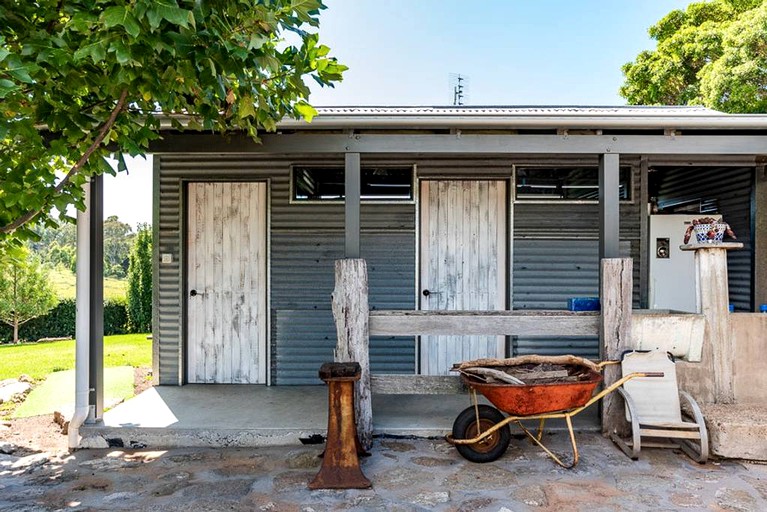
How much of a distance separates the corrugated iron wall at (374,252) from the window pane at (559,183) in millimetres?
97

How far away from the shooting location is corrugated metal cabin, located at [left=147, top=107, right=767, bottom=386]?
4.86 meters

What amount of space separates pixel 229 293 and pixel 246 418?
156 cm

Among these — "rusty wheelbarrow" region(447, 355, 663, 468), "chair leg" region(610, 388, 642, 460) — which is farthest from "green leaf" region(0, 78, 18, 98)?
"chair leg" region(610, 388, 642, 460)

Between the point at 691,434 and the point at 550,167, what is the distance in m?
2.80

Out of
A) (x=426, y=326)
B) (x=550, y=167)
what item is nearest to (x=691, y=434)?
(x=426, y=326)

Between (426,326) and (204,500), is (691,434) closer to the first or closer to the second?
(426,326)

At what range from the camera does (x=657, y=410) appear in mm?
3332

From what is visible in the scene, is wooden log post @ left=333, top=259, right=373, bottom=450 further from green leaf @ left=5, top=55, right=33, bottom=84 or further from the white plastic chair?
green leaf @ left=5, top=55, right=33, bottom=84

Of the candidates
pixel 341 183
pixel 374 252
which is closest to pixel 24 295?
pixel 341 183

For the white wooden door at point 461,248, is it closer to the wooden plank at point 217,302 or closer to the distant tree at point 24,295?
the wooden plank at point 217,302

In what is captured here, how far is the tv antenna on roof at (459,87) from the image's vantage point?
1280cm

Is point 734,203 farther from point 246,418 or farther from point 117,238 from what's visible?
point 117,238

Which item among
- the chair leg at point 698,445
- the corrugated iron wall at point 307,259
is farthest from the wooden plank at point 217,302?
the chair leg at point 698,445

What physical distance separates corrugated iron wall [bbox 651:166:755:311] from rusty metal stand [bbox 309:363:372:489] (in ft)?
14.6
